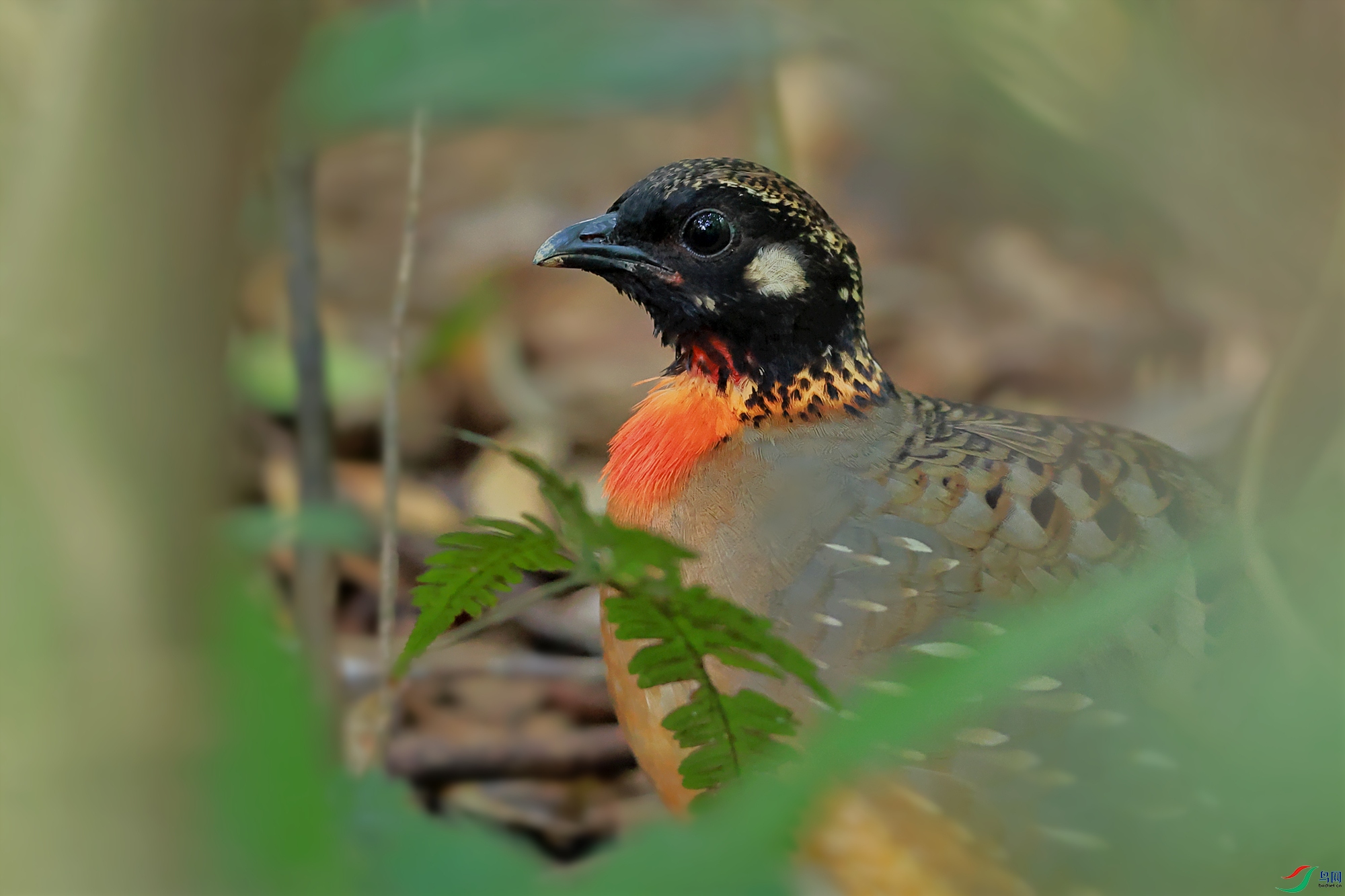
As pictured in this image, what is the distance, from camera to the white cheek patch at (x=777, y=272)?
122 inches

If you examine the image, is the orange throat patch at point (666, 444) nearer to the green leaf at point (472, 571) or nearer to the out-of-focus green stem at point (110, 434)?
the green leaf at point (472, 571)

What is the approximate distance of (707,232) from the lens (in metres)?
3.11

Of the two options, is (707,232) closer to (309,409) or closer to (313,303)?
(313,303)

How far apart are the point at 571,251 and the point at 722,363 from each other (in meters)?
0.53

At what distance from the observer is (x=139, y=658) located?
1014mm

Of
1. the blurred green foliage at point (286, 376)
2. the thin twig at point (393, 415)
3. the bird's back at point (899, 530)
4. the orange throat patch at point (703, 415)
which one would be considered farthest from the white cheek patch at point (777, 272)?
the blurred green foliage at point (286, 376)

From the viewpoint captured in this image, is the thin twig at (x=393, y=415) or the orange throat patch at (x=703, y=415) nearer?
the orange throat patch at (x=703, y=415)

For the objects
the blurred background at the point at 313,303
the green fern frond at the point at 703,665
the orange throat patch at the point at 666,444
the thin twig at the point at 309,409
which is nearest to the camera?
the blurred background at the point at 313,303

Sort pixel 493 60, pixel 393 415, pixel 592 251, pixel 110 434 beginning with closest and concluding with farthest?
pixel 110 434 → pixel 493 60 → pixel 592 251 → pixel 393 415

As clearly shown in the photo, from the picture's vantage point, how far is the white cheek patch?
10.2 feet

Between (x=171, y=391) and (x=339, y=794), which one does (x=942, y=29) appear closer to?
(x=171, y=391)

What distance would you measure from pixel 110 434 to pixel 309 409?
2.64 meters

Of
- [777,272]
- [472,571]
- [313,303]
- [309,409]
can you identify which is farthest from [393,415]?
[472,571]

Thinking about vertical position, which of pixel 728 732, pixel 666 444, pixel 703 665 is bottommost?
pixel 728 732
